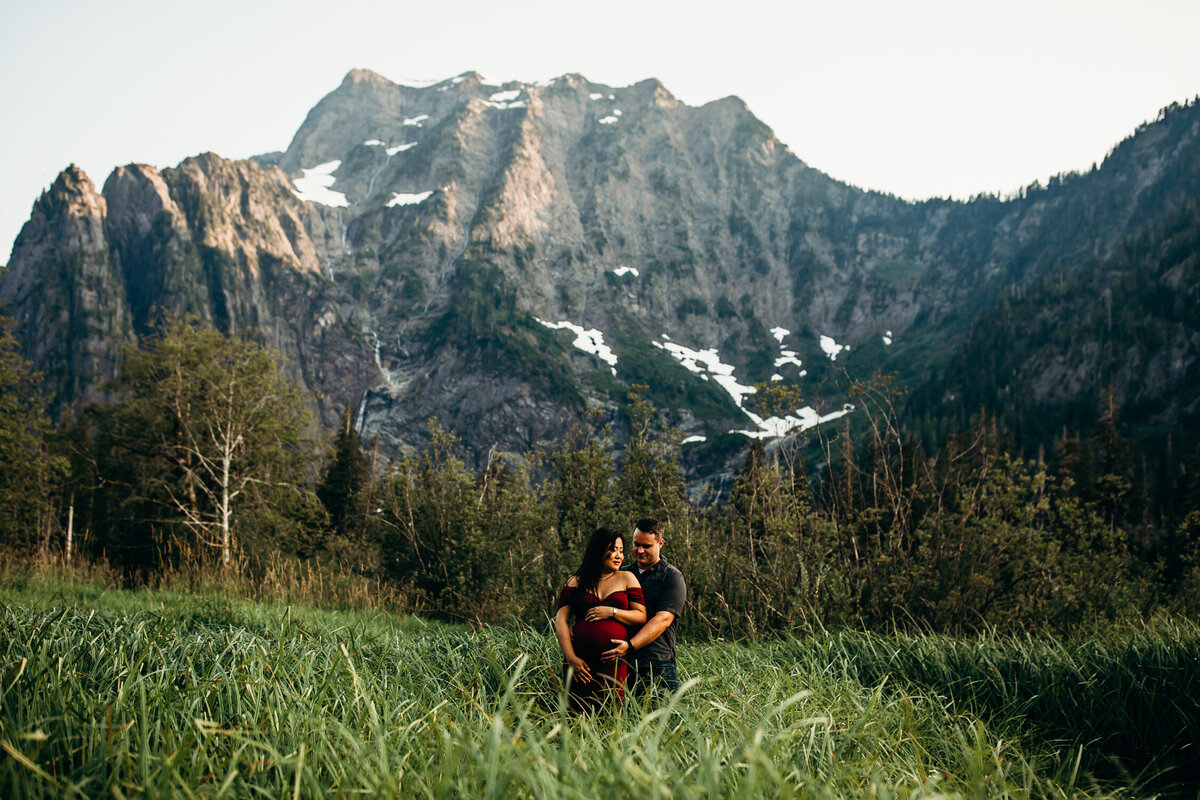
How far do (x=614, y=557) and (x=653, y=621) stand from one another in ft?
1.64

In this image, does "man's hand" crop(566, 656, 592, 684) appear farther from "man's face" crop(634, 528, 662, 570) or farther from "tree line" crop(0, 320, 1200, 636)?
"tree line" crop(0, 320, 1200, 636)

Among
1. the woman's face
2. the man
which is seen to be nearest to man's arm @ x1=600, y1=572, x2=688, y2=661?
the man

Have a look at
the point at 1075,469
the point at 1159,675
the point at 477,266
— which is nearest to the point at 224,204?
the point at 477,266

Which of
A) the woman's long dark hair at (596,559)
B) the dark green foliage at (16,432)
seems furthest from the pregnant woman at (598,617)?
the dark green foliage at (16,432)

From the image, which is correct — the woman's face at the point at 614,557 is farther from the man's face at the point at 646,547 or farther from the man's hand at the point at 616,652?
the man's hand at the point at 616,652

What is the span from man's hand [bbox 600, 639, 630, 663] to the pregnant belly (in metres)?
0.03

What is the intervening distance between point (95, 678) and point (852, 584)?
853 cm

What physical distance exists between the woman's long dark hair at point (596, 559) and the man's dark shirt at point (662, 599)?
0.33 meters

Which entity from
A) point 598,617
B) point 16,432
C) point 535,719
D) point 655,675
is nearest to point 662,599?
point 655,675

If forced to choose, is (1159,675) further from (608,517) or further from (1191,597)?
(1191,597)

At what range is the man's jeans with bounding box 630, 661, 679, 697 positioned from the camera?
425 centimetres

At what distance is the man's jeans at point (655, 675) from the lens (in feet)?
14.0

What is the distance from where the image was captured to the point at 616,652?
12.9 ft

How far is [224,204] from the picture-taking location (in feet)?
559
